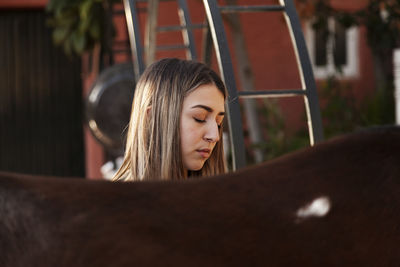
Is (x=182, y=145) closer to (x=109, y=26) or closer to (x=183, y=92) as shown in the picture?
(x=183, y=92)

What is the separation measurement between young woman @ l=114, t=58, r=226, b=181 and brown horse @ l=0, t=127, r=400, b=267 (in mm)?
714

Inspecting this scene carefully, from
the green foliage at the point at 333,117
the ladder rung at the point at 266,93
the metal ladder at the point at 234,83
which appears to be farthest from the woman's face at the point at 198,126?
the green foliage at the point at 333,117

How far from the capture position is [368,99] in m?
Result: 7.79

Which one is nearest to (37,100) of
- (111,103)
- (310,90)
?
(111,103)

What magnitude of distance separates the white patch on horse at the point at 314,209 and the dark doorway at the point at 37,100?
280 inches

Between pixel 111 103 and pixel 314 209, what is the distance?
618 centimetres

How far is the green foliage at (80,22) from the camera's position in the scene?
590 centimetres

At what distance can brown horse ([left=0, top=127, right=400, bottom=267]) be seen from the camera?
0.45 metres

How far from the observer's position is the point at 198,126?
1.22 meters

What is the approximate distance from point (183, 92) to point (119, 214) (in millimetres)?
813

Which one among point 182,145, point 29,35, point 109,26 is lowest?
point 182,145

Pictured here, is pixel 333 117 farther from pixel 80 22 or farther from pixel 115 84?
pixel 80 22

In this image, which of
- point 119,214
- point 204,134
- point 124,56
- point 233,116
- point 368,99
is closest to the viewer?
point 119,214

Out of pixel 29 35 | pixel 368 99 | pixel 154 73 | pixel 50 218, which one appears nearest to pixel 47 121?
pixel 29 35
